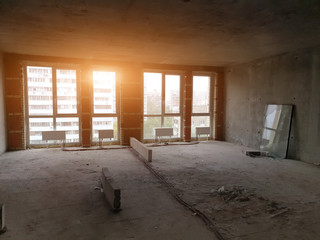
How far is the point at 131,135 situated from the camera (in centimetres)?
843

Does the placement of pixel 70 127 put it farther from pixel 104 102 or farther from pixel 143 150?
pixel 143 150

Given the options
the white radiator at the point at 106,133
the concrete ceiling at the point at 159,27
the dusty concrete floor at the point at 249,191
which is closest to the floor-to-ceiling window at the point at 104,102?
the white radiator at the point at 106,133

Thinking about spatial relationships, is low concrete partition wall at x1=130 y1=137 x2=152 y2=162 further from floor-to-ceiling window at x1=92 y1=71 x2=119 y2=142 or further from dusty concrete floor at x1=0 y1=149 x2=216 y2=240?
floor-to-ceiling window at x1=92 y1=71 x2=119 y2=142

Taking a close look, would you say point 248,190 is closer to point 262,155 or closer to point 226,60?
point 262,155

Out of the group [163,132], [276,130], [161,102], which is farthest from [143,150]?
[276,130]

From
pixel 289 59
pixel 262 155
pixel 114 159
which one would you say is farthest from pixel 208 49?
pixel 114 159

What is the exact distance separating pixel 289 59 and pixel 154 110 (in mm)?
4652

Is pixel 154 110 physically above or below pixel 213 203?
above

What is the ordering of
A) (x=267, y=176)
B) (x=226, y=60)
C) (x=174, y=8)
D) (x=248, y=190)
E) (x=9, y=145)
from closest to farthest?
(x=174, y=8), (x=248, y=190), (x=267, y=176), (x=9, y=145), (x=226, y=60)

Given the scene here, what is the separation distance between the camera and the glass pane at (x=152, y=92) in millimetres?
8641

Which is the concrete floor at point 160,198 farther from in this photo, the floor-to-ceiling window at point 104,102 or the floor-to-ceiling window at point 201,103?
the floor-to-ceiling window at point 201,103

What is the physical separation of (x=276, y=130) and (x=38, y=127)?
294 inches

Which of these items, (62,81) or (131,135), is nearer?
(62,81)

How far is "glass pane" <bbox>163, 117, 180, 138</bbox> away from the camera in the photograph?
8977 mm
